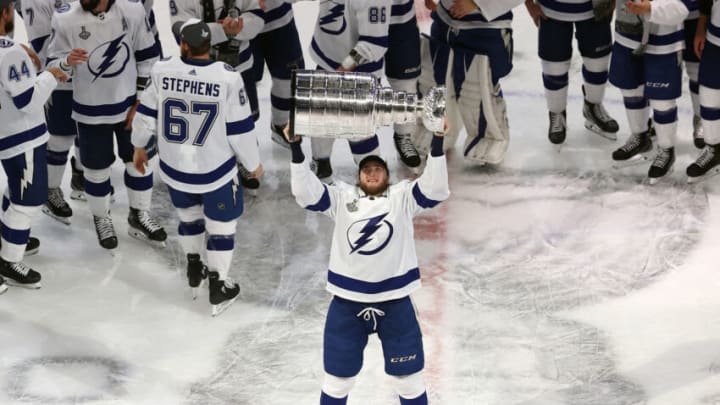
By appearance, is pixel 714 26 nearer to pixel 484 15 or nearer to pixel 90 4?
pixel 484 15

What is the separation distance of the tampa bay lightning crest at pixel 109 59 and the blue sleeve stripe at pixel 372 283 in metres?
1.62

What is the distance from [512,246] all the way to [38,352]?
6.62ft

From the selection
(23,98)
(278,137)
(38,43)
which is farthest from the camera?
(278,137)

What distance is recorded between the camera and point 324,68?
5.78m

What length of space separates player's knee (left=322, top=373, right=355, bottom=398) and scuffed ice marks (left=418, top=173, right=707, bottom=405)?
1.57 ft

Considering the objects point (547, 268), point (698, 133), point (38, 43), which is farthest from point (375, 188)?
point (698, 133)

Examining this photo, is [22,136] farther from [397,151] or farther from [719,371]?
[719,371]

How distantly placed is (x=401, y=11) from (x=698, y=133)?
161 cm

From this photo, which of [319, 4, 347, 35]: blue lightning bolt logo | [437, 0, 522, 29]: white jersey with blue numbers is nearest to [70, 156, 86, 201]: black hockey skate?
[319, 4, 347, 35]: blue lightning bolt logo

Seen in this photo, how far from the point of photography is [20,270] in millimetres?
5262

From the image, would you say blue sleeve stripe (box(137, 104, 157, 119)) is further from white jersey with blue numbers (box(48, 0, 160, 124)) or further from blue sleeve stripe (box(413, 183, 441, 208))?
blue sleeve stripe (box(413, 183, 441, 208))

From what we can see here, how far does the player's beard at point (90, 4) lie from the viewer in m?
5.02

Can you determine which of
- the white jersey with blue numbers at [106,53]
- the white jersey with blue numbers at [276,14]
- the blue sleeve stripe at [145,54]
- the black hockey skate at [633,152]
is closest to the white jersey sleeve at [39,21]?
the white jersey with blue numbers at [106,53]

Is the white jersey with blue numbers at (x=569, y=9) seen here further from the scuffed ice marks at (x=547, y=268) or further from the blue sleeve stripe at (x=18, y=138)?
the blue sleeve stripe at (x=18, y=138)
